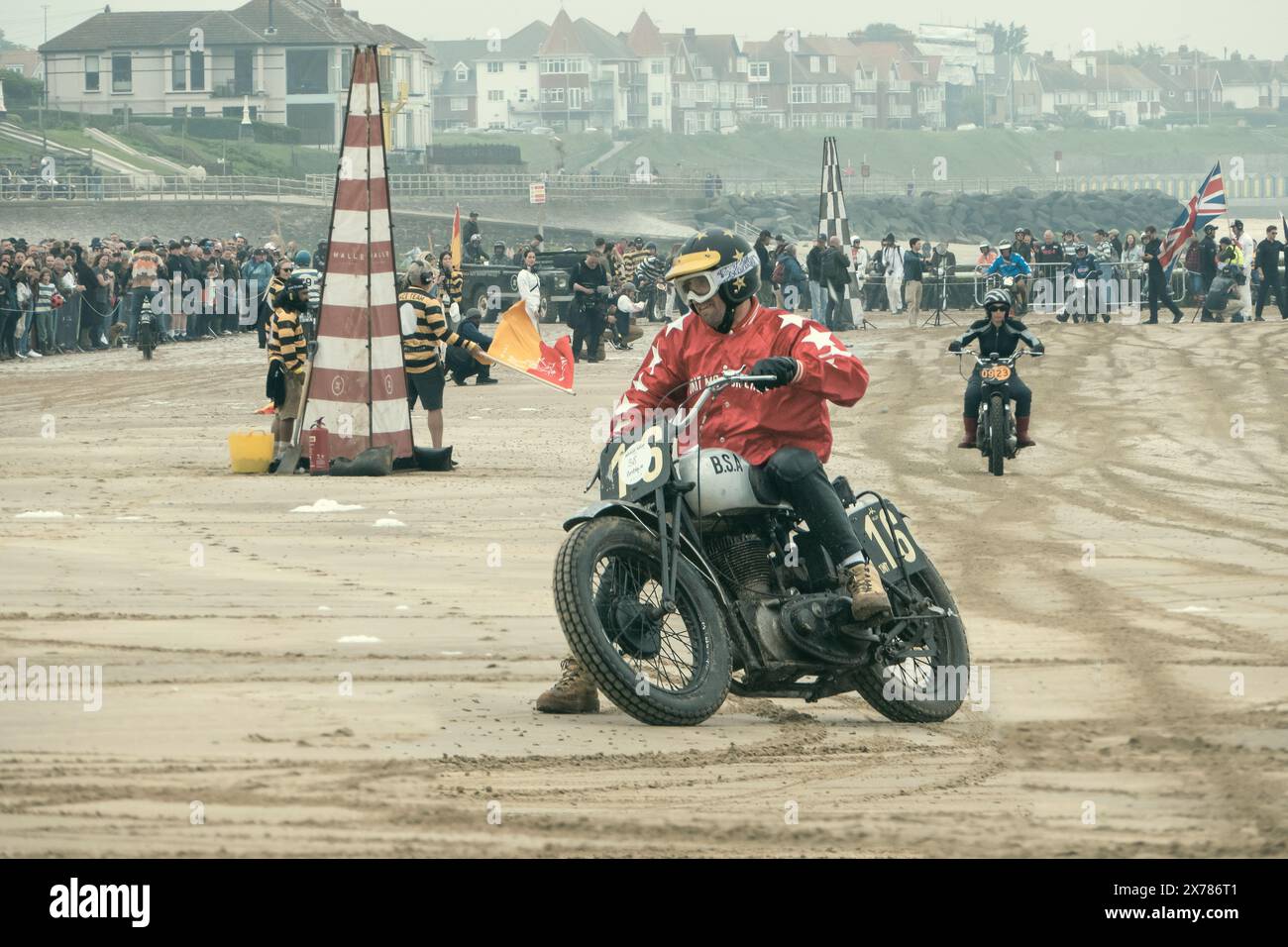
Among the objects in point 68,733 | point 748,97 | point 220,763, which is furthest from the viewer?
point 748,97

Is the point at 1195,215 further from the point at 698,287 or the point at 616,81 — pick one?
the point at 616,81

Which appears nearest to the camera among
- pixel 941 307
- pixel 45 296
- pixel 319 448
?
pixel 319 448

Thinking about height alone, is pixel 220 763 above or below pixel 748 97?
below

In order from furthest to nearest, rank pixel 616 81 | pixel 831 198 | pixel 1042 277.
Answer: pixel 616 81 < pixel 1042 277 < pixel 831 198

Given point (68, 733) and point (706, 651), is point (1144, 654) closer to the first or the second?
point (706, 651)

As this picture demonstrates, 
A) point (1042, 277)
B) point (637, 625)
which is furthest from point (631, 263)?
point (637, 625)

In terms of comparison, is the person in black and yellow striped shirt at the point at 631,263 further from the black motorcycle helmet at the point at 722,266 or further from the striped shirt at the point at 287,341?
the black motorcycle helmet at the point at 722,266

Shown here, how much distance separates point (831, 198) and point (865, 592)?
31.3 metres

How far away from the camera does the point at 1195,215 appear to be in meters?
37.2

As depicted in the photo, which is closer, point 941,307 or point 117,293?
point 117,293

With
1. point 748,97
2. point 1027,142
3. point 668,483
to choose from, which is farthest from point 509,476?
point 748,97
